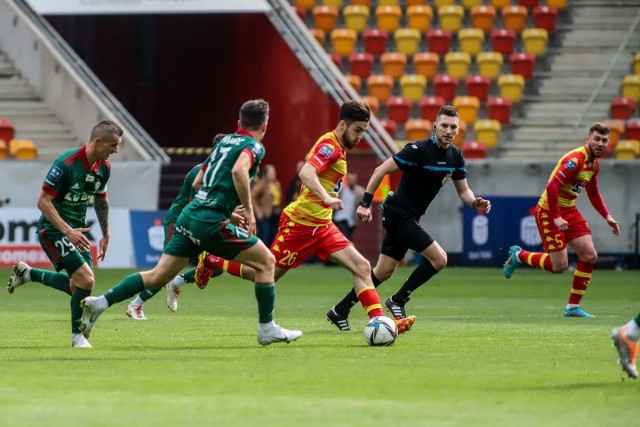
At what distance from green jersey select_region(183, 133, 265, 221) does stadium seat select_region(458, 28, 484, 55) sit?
22209 millimetres

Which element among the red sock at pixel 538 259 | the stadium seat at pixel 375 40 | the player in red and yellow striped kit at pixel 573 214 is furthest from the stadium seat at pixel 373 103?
the player in red and yellow striped kit at pixel 573 214

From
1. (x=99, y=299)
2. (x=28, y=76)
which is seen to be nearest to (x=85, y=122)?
(x=28, y=76)

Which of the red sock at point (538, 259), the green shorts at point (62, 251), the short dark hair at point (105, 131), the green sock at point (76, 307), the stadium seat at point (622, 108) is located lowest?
the stadium seat at point (622, 108)

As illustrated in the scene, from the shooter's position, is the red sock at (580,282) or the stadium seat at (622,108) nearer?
the red sock at (580,282)

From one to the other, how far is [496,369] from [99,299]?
3.12 meters

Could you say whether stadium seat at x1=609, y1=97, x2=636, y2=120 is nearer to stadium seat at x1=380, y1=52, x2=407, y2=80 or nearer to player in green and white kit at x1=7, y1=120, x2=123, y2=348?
stadium seat at x1=380, y1=52, x2=407, y2=80

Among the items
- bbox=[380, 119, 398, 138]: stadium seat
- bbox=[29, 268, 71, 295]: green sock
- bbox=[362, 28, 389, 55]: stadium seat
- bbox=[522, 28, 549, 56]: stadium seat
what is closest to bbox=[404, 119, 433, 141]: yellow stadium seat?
bbox=[380, 119, 398, 138]: stadium seat

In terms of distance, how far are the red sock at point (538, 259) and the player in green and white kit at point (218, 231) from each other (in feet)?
20.8

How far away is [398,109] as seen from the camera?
31344mm

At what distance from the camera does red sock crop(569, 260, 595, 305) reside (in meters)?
15.4

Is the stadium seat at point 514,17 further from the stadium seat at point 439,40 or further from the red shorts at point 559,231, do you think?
the red shorts at point 559,231

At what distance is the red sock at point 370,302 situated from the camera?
37.8 feet

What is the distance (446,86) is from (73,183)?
2084 cm

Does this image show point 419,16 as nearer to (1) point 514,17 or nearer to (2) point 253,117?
A: (1) point 514,17
